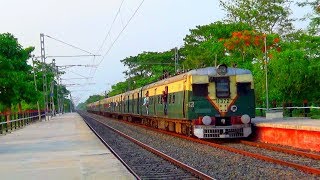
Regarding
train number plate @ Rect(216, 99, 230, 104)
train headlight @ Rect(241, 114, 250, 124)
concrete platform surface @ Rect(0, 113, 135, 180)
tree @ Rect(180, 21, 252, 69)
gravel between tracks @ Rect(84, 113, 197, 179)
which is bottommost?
gravel between tracks @ Rect(84, 113, 197, 179)

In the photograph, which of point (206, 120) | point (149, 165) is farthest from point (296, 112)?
point (149, 165)

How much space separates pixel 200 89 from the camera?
22.9 m

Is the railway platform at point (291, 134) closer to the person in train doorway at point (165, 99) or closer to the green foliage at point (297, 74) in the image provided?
the person in train doorway at point (165, 99)

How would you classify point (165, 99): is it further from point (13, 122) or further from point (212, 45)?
point (212, 45)

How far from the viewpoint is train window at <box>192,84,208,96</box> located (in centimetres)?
2280

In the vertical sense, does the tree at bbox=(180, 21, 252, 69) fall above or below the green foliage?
above

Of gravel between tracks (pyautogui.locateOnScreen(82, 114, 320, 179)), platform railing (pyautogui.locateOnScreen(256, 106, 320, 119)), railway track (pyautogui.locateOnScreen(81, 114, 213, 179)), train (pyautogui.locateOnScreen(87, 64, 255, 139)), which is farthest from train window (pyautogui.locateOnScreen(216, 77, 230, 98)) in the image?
platform railing (pyautogui.locateOnScreen(256, 106, 320, 119))

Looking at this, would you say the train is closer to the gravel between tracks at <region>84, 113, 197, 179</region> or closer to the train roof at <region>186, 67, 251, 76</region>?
the train roof at <region>186, 67, 251, 76</region>

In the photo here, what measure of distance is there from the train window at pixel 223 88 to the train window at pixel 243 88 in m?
0.47

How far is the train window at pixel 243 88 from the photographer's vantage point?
2303 cm

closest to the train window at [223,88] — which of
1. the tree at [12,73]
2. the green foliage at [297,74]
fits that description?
the tree at [12,73]

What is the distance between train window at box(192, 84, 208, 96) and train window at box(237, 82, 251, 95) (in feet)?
4.52

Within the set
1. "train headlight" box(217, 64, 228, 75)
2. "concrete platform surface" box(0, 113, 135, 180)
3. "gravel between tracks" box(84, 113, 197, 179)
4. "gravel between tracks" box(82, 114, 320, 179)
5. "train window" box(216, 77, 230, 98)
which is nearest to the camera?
"concrete platform surface" box(0, 113, 135, 180)

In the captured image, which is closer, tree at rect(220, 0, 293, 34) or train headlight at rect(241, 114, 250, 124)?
train headlight at rect(241, 114, 250, 124)
